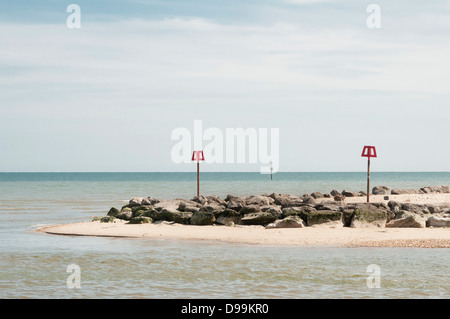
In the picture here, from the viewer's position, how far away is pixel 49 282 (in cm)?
1480

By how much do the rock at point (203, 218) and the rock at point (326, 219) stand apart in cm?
415

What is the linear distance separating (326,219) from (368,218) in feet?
5.61

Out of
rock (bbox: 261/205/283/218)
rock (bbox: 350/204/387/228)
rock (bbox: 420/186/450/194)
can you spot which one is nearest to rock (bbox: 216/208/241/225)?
rock (bbox: 261/205/283/218)

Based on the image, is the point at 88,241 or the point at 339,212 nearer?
the point at 88,241

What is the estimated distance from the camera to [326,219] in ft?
82.0

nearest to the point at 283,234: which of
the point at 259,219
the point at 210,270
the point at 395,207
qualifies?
the point at 259,219

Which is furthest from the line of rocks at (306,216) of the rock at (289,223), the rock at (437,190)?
the rock at (437,190)

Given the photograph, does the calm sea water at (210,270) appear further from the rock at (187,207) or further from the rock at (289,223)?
the rock at (187,207)

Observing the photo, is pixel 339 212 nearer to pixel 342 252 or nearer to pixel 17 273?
pixel 342 252

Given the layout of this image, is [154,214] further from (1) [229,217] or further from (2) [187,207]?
(1) [229,217]

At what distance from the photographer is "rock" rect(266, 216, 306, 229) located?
81.5 ft

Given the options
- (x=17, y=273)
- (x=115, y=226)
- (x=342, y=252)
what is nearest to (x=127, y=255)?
A: (x=17, y=273)
